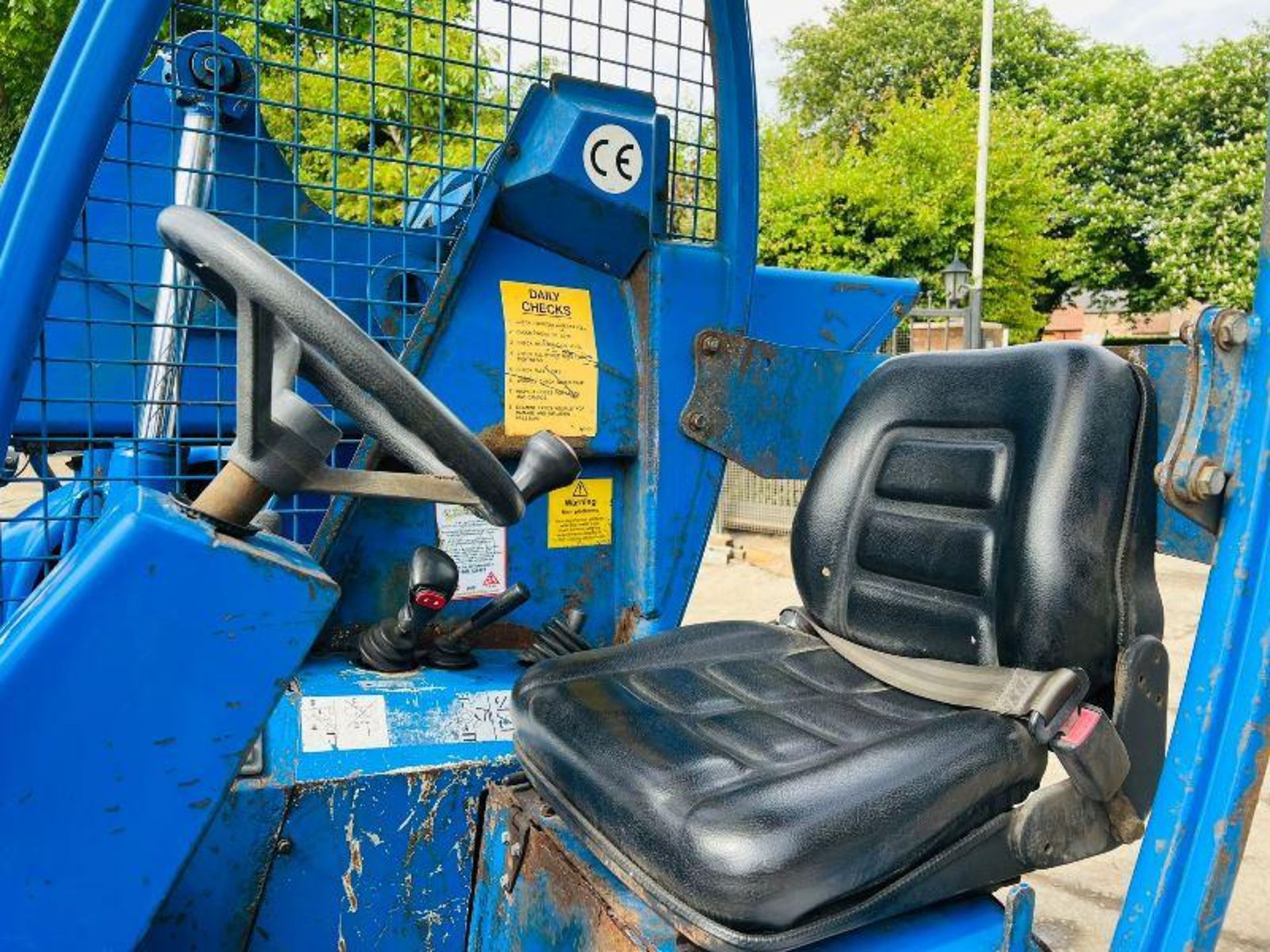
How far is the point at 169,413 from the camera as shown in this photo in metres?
1.66

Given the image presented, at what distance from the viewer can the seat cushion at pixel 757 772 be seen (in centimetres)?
110

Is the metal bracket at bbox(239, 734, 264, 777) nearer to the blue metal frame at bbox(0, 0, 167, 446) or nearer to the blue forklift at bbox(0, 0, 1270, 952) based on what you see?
the blue forklift at bbox(0, 0, 1270, 952)

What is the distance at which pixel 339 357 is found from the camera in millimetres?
945

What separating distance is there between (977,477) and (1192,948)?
65 centimetres

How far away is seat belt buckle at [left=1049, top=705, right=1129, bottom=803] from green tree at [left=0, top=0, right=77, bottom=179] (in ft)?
28.4

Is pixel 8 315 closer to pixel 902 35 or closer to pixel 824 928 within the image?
pixel 824 928

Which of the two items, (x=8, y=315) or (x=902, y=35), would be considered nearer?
(x=8, y=315)

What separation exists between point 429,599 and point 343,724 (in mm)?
219

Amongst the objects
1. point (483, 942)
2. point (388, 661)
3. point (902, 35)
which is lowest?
point (483, 942)

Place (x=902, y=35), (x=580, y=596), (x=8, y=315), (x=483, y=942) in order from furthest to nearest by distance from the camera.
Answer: (x=902, y=35) → (x=580, y=596) → (x=483, y=942) → (x=8, y=315)

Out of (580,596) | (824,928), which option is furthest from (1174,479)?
(580,596)

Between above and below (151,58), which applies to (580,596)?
below

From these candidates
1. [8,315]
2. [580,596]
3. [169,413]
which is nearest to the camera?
[8,315]

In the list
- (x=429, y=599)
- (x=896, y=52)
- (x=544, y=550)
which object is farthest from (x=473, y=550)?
(x=896, y=52)
